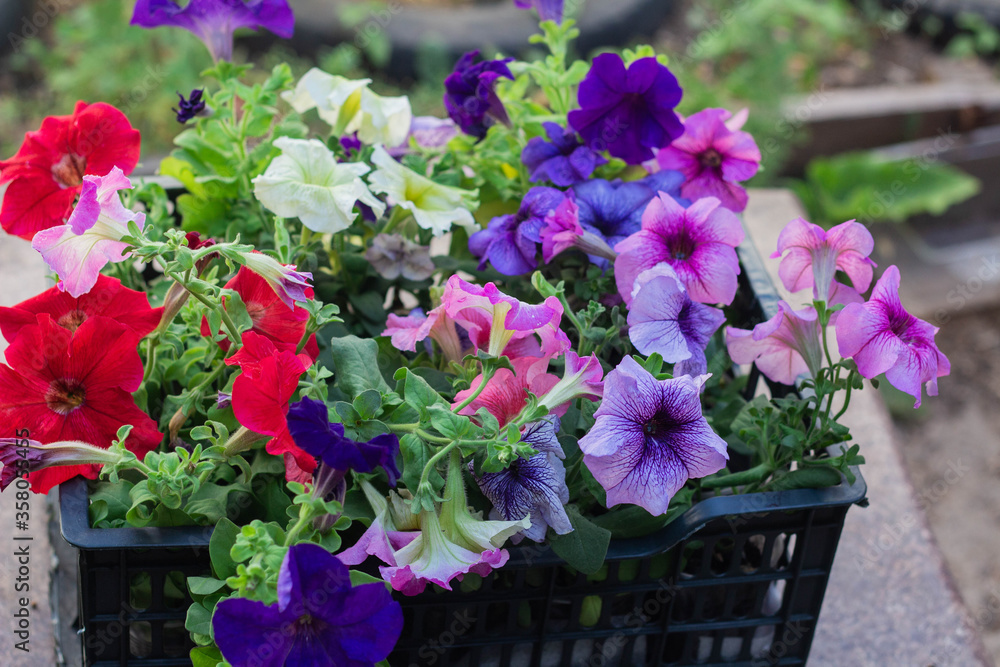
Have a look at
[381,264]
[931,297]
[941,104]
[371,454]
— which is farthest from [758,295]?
[941,104]

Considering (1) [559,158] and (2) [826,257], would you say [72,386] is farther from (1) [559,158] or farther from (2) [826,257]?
(2) [826,257]

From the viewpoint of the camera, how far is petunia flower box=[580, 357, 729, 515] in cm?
71

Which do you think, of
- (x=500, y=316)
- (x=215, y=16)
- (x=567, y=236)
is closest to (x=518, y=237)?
(x=567, y=236)

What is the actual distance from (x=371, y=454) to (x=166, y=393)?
325mm

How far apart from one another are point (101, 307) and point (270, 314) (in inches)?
6.0

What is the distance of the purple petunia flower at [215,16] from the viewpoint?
97cm

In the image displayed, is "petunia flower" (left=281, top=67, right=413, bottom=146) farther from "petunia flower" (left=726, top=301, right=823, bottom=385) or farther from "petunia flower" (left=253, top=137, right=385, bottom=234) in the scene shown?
"petunia flower" (left=726, top=301, right=823, bottom=385)

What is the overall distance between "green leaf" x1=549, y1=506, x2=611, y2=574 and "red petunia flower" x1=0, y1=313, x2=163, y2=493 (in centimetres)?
34

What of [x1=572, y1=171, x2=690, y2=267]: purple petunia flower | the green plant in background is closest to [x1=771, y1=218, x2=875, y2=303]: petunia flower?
[x1=572, y1=171, x2=690, y2=267]: purple petunia flower

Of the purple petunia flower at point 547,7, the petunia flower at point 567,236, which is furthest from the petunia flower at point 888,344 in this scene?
the purple petunia flower at point 547,7

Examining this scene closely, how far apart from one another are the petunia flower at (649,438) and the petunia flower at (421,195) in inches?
10.6

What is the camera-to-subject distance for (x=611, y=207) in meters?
0.94

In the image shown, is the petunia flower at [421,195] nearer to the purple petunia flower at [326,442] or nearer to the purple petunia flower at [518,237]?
the purple petunia flower at [518,237]

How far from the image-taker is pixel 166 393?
35.1 inches
